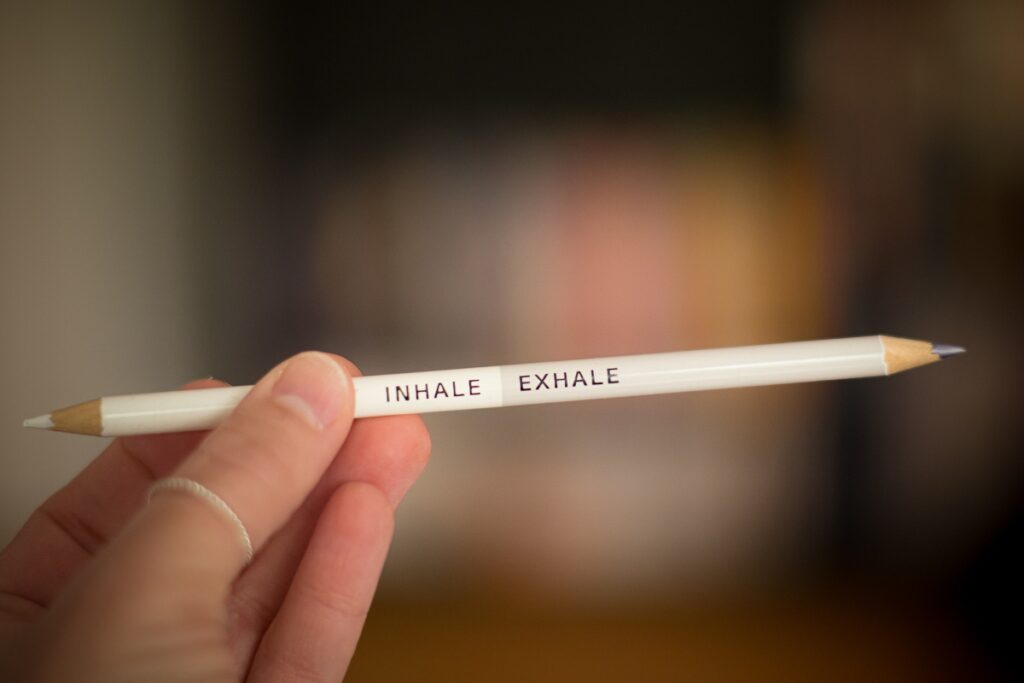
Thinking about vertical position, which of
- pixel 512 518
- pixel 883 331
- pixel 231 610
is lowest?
pixel 512 518

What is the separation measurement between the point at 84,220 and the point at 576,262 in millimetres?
732

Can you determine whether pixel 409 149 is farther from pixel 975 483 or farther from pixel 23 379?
pixel 975 483

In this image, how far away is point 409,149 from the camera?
973 millimetres

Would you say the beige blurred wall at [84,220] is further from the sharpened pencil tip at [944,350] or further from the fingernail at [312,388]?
the sharpened pencil tip at [944,350]

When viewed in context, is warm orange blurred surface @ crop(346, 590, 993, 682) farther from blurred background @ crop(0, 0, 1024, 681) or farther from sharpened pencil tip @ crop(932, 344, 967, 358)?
sharpened pencil tip @ crop(932, 344, 967, 358)

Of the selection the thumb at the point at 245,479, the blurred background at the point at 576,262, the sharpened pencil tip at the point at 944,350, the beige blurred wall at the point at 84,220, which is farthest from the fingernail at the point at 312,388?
the beige blurred wall at the point at 84,220

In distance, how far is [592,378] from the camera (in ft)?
1.51

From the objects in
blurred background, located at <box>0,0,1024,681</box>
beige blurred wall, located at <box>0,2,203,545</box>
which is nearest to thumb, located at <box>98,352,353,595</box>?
blurred background, located at <box>0,0,1024,681</box>

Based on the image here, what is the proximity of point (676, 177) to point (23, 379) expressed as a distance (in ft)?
3.26

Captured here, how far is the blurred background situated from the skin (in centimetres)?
44

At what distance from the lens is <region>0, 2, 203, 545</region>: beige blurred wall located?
97 centimetres

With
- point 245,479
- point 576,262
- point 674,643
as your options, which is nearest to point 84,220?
point 576,262

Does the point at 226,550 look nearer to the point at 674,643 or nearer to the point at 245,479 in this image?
the point at 245,479

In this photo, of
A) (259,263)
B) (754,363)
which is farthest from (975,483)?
(259,263)
